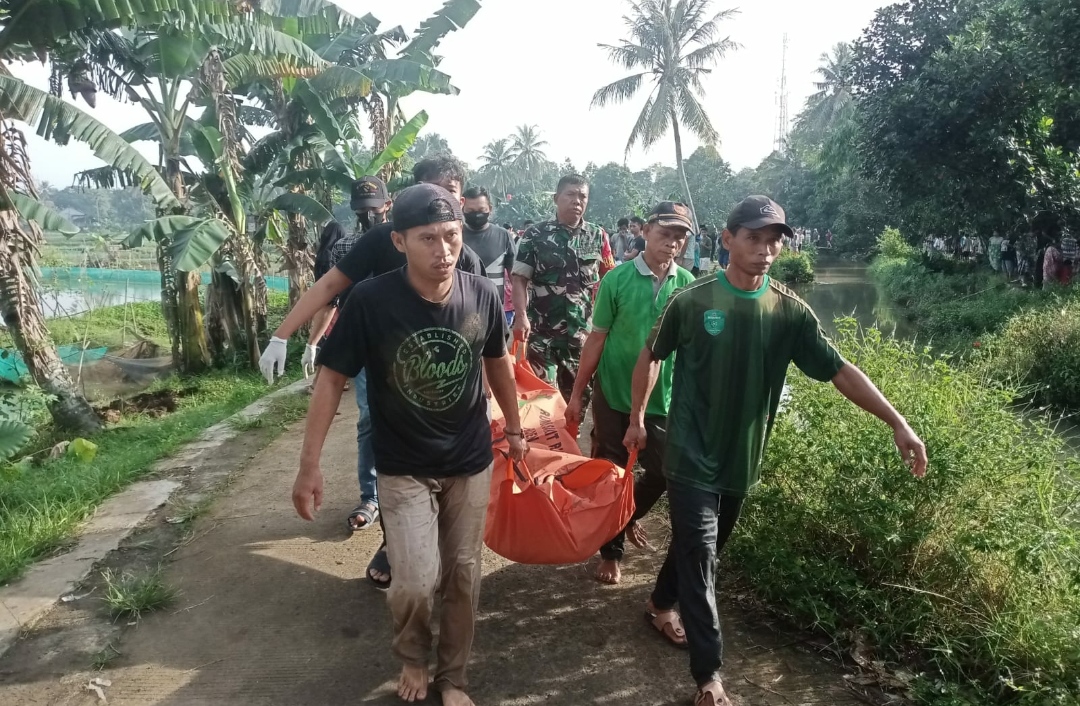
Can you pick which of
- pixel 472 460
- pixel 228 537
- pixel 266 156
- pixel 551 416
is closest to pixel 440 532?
pixel 472 460

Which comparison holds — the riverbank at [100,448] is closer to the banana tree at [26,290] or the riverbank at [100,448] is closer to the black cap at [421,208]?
the banana tree at [26,290]

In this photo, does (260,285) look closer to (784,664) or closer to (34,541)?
(34,541)

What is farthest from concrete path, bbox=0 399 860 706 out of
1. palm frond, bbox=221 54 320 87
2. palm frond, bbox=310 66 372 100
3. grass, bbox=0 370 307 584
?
palm frond, bbox=310 66 372 100

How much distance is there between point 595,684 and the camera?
266 centimetres

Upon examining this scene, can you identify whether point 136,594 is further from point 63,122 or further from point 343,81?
point 343,81

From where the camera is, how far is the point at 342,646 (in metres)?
2.88

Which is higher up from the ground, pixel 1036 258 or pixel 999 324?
pixel 1036 258

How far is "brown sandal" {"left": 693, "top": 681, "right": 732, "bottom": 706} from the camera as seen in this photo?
7.99ft

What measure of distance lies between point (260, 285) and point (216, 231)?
2.24m

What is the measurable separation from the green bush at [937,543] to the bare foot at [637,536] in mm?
490

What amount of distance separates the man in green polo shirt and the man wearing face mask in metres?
1.59

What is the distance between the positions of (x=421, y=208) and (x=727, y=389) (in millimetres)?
1201

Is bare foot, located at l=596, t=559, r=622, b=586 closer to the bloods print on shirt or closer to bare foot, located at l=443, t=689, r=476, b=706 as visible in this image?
bare foot, located at l=443, t=689, r=476, b=706

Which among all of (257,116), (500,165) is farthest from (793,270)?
(500,165)
